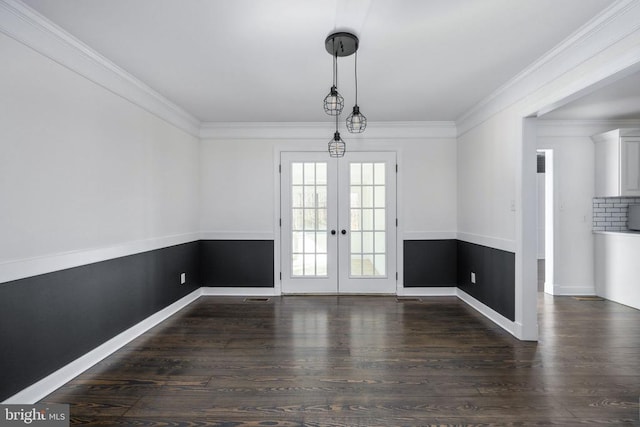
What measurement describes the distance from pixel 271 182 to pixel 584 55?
3.62 m

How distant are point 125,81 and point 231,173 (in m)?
1.94

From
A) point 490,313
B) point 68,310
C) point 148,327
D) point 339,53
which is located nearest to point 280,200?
point 148,327

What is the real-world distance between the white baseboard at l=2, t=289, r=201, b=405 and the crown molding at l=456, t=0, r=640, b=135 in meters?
4.24

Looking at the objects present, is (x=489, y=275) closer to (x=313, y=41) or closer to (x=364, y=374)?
(x=364, y=374)

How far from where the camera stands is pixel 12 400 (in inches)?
77.5

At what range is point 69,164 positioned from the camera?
243 centimetres

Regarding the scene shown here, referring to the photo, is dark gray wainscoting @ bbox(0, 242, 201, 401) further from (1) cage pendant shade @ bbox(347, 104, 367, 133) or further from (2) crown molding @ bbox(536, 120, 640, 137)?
(2) crown molding @ bbox(536, 120, 640, 137)

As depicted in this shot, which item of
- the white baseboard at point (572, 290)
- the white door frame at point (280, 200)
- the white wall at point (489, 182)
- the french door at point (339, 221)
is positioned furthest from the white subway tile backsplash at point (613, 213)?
the french door at point (339, 221)

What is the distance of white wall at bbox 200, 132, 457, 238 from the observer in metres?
4.77

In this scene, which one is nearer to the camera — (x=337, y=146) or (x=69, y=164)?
(x=69, y=164)

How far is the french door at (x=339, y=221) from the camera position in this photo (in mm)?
4809

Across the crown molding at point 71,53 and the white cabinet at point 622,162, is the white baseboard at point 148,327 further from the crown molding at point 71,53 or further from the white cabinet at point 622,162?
the white cabinet at point 622,162

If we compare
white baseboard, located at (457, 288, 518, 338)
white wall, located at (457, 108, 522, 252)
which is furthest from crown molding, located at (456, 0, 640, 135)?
white baseboard, located at (457, 288, 518, 338)

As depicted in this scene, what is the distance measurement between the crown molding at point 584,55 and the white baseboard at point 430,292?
2.58m
